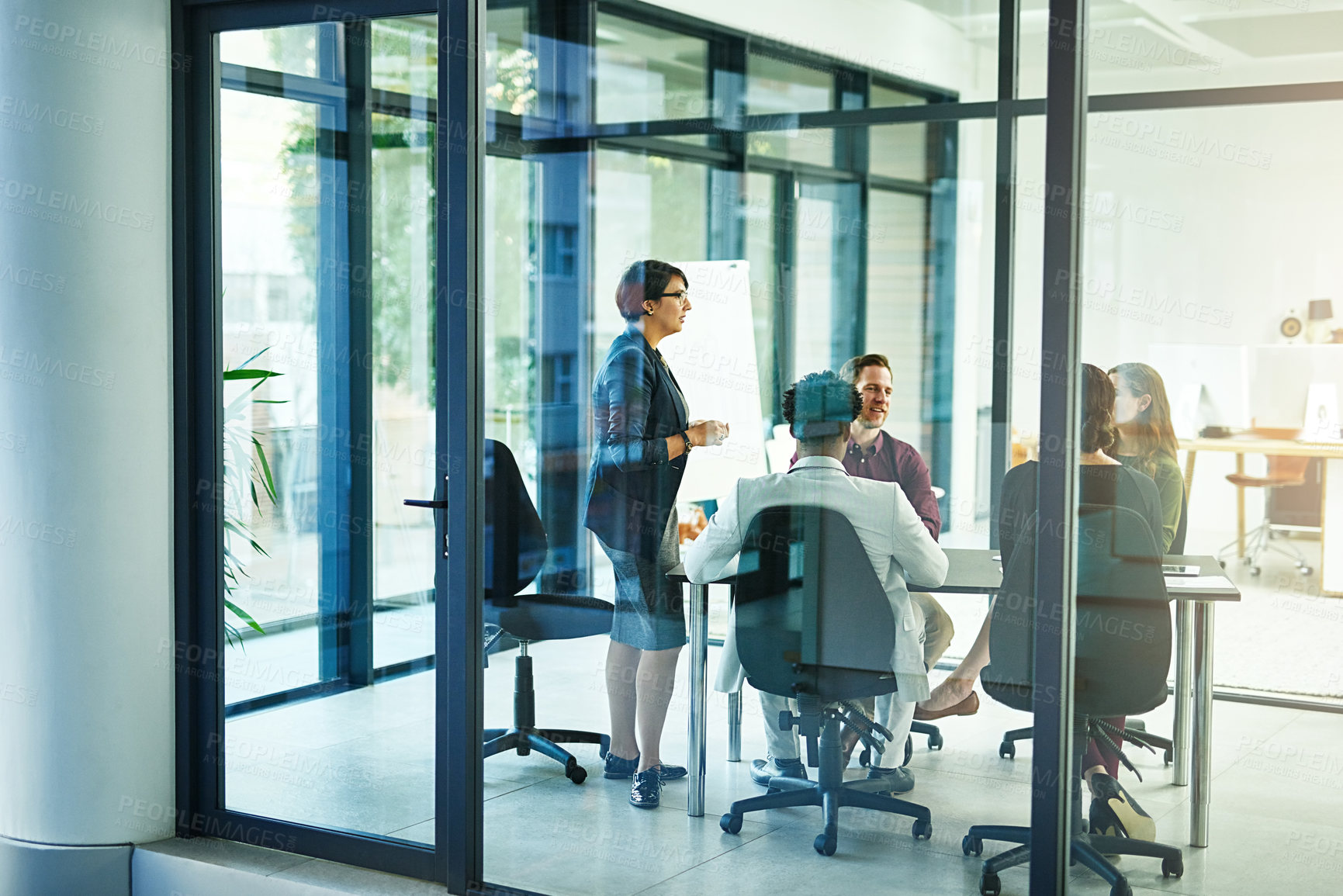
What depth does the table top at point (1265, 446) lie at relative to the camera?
112 inches

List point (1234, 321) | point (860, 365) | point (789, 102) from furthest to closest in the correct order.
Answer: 1. point (789, 102)
2. point (860, 365)
3. point (1234, 321)

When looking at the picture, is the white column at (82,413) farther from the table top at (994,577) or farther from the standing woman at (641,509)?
the table top at (994,577)

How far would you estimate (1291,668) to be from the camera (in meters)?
2.87

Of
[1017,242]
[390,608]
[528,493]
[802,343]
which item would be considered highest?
[1017,242]

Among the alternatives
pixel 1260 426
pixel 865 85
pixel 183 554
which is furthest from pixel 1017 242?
pixel 183 554

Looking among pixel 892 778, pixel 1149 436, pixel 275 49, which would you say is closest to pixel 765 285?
pixel 1149 436

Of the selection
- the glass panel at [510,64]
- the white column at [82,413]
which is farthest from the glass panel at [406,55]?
the white column at [82,413]

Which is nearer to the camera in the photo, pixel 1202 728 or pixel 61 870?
pixel 1202 728

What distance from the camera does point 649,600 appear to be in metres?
3.48

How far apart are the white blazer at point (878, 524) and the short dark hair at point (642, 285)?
1.73 feet

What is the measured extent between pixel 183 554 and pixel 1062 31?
261 cm

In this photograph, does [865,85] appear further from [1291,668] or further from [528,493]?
[1291,668]

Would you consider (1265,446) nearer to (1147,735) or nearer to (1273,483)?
(1273,483)

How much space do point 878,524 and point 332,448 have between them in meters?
1.47
